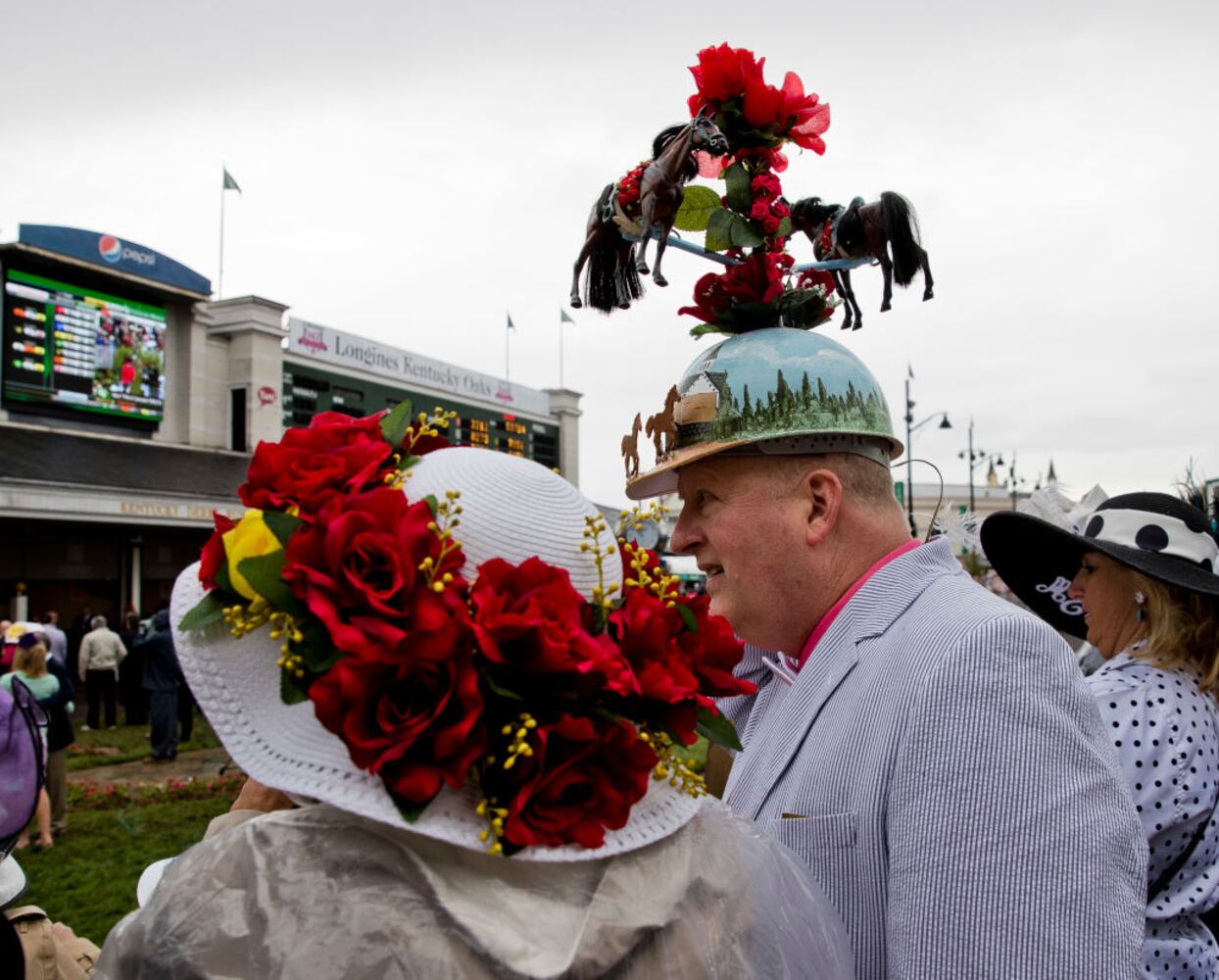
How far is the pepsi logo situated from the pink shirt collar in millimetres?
23222

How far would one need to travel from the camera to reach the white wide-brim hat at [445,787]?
1032 millimetres

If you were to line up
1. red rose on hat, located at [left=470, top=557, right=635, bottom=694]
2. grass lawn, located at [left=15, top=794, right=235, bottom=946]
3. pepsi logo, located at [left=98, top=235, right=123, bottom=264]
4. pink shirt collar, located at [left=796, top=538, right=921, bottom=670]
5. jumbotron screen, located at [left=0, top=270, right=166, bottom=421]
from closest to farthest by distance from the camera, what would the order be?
red rose on hat, located at [left=470, top=557, right=635, bottom=694]
pink shirt collar, located at [left=796, top=538, right=921, bottom=670]
grass lawn, located at [left=15, top=794, right=235, bottom=946]
jumbotron screen, located at [left=0, top=270, right=166, bottom=421]
pepsi logo, located at [left=98, top=235, right=123, bottom=264]

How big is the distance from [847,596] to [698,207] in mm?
1003

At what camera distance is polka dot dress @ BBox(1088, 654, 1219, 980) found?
229 cm

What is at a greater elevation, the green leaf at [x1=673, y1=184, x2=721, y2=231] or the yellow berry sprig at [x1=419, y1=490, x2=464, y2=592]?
the green leaf at [x1=673, y1=184, x2=721, y2=231]

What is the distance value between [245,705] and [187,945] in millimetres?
269

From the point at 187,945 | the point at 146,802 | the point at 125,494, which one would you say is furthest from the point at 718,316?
the point at 125,494

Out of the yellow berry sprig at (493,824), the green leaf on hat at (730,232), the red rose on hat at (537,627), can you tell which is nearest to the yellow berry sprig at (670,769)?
the red rose on hat at (537,627)

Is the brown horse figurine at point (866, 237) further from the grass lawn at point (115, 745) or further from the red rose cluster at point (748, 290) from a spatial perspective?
the grass lawn at point (115, 745)

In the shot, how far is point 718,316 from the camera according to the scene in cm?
→ 240

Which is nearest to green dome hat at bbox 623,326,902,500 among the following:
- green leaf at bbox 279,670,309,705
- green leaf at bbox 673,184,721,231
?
green leaf at bbox 673,184,721,231

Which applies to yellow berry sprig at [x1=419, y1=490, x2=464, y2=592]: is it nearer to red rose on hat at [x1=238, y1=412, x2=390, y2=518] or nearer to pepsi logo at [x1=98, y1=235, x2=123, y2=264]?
red rose on hat at [x1=238, y1=412, x2=390, y2=518]

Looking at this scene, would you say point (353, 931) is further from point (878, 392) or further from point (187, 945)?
point (878, 392)

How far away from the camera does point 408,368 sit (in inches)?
1244
